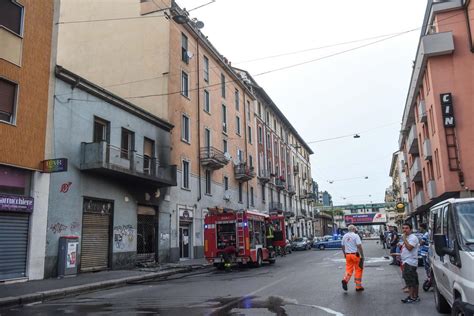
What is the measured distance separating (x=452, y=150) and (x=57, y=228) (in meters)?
24.1

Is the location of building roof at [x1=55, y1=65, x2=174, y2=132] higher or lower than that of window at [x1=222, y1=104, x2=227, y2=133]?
lower

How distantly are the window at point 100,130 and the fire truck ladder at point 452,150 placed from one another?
70.1 feet

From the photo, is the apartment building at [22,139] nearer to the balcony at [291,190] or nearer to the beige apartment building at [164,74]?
the beige apartment building at [164,74]

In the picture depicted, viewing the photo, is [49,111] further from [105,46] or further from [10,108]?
[105,46]

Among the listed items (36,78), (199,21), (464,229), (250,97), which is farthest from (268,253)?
(250,97)

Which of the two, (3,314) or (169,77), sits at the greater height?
(169,77)

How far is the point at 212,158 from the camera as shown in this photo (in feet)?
105

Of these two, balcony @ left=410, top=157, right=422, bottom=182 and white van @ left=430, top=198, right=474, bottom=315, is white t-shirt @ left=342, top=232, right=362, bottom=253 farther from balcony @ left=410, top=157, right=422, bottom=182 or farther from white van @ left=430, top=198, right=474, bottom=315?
balcony @ left=410, top=157, right=422, bottom=182

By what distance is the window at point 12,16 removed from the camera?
16.0 m

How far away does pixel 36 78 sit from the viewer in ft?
55.8

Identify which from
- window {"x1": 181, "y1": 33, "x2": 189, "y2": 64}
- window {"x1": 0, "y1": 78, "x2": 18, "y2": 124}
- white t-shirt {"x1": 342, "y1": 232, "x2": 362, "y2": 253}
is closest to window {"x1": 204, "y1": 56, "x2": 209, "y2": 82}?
window {"x1": 181, "y1": 33, "x2": 189, "y2": 64}

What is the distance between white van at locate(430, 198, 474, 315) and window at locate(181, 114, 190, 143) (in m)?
23.4

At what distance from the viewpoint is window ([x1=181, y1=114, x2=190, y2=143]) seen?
29844 millimetres

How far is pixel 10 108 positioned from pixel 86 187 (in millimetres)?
4952
